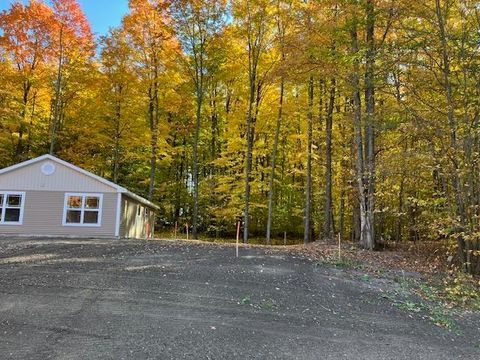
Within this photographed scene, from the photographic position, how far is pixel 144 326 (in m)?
5.66

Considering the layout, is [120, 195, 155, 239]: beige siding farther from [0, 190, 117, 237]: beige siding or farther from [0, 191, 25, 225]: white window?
[0, 191, 25, 225]: white window

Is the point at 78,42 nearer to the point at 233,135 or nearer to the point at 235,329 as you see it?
the point at 233,135

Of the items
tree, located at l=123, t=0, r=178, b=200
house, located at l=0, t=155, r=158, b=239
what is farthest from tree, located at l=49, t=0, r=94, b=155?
house, located at l=0, t=155, r=158, b=239

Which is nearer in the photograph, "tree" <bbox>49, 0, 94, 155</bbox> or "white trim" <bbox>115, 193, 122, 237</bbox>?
"white trim" <bbox>115, 193, 122, 237</bbox>

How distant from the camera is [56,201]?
52.2ft

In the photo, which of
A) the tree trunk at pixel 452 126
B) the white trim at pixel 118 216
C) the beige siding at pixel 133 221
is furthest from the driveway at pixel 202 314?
the beige siding at pixel 133 221

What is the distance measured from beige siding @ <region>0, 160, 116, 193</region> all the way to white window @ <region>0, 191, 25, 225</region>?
0.89ft

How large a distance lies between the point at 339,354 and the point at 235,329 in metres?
1.43

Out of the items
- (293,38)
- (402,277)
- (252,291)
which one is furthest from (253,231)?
(252,291)

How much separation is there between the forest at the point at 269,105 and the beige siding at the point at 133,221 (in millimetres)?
2665

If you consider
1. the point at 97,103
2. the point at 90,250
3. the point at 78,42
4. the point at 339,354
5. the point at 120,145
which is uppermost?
the point at 78,42

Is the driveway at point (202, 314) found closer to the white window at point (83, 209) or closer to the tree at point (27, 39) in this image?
the white window at point (83, 209)

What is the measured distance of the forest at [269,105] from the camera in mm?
10539

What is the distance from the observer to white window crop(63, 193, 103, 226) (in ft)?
52.2
